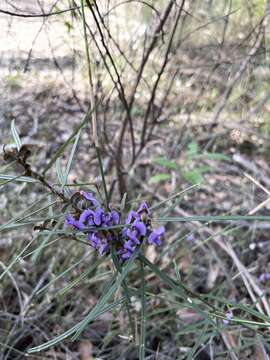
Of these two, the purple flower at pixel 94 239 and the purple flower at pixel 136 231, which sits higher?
the purple flower at pixel 136 231

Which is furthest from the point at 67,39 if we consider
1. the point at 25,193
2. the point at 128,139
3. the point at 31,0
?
the point at 128,139

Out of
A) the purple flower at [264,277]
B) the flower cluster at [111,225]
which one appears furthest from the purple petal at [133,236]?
the purple flower at [264,277]

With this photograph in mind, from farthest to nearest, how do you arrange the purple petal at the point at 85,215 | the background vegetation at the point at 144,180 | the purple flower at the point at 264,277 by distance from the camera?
1. the purple flower at the point at 264,277
2. the background vegetation at the point at 144,180
3. the purple petal at the point at 85,215

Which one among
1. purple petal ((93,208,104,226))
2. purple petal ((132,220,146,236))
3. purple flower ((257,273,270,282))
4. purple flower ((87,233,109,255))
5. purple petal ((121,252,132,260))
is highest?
purple petal ((93,208,104,226))

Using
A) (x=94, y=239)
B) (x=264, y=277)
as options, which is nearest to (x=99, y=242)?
(x=94, y=239)

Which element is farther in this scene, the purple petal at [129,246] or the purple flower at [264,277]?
the purple flower at [264,277]

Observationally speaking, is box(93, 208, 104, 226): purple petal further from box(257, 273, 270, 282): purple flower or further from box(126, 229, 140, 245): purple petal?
box(257, 273, 270, 282): purple flower

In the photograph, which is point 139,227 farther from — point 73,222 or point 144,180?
point 144,180

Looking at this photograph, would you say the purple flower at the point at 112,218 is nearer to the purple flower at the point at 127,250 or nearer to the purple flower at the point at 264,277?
the purple flower at the point at 127,250

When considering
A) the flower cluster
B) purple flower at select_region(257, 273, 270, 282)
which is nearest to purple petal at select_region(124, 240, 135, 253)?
the flower cluster

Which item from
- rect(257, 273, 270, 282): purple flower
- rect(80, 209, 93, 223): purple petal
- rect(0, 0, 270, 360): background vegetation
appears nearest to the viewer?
rect(80, 209, 93, 223): purple petal
